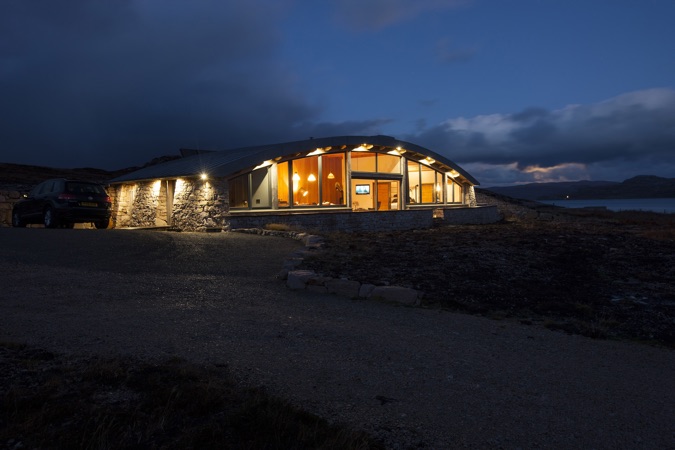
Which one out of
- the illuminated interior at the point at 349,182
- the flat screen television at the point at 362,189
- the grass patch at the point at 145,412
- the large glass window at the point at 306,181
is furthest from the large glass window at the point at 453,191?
the grass patch at the point at 145,412

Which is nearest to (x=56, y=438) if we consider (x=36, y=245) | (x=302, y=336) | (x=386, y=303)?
(x=302, y=336)

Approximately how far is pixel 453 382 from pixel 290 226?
614 inches

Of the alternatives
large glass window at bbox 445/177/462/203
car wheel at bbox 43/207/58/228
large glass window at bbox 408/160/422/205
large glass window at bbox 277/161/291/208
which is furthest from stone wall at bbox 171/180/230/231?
large glass window at bbox 445/177/462/203

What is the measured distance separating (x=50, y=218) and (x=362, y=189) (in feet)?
50.5

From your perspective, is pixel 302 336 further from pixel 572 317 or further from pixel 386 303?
pixel 572 317

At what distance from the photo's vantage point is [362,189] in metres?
26.2

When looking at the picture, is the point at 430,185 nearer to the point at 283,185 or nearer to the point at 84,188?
the point at 283,185

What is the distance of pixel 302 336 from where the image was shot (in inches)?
212

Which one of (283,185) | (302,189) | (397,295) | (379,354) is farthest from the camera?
(302,189)

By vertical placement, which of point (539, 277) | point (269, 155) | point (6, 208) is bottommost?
point (539, 277)

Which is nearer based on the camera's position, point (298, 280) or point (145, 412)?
point (145, 412)

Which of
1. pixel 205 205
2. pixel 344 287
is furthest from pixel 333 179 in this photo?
pixel 344 287

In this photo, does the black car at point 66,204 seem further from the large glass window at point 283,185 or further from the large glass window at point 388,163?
the large glass window at point 388,163

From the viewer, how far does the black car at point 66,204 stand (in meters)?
16.8
